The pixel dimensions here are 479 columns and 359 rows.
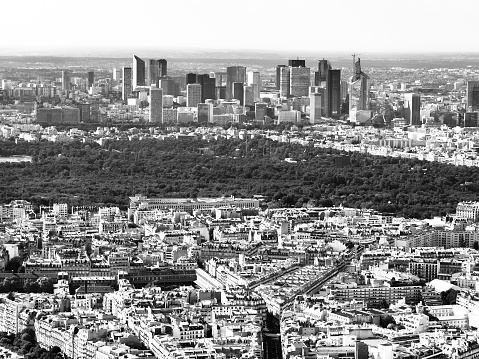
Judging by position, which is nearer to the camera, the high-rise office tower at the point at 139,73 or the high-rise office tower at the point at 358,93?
the high-rise office tower at the point at 358,93

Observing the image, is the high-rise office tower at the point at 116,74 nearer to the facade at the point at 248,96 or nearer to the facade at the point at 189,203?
the facade at the point at 248,96

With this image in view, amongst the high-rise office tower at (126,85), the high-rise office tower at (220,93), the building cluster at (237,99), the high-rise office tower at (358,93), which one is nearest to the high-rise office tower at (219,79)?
the building cluster at (237,99)

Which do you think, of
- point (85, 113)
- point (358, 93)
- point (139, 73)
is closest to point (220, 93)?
point (358, 93)

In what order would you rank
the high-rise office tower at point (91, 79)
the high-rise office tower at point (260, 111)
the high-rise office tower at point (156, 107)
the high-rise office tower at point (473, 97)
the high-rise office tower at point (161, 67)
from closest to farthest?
the high-rise office tower at point (156, 107) → the high-rise office tower at point (260, 111) → the high-rise office tower at point (473, 97) → the high-rise office tower at point (161, 67) → the high-rise office tower at point (91, 79)

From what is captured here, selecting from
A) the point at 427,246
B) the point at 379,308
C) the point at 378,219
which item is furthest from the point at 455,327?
the point at 378,219

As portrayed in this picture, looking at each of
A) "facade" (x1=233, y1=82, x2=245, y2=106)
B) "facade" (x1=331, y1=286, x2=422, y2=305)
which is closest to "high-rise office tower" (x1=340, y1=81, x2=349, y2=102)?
"facade" (x1=233, y1=82, x2=245, y2=106)

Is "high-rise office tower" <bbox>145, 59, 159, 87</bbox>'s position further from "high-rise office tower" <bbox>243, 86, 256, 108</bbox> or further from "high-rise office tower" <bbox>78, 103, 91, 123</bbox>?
"high-rise office tower" <bbox>78, 103, 91, 123</bbox>
